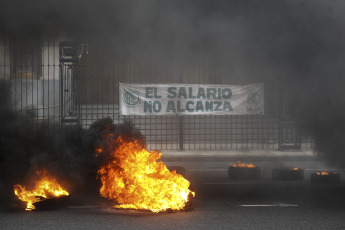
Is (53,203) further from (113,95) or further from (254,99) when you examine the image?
(254,99)

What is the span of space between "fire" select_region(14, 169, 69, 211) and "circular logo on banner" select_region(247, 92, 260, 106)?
785 cm

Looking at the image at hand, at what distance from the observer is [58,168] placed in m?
7.18

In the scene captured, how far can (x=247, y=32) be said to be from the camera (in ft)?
27.4

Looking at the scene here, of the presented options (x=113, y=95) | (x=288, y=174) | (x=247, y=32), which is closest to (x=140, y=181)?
(x=247, y=32)

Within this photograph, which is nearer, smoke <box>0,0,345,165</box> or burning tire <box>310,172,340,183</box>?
smoke <box>0,0,345,165</box>

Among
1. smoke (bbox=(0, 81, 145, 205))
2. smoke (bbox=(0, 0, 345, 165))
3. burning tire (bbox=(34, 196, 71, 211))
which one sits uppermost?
smoke (bbox=(0, 0, 345, 165))

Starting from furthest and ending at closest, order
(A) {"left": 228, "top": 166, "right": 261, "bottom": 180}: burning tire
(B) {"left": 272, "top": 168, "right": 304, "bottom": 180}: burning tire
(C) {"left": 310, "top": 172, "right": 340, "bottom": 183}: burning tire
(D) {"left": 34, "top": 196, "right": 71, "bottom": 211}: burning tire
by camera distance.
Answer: (A) {"left": 228, "top": 166, "right": 261, "bottom": 180}: burning tire → (B) {"left": 272, "top": 168, "right": 304, "bottom": 180}: burning tire → (C) {"left": 310, "top": 172, "right": 340, "bottom": 183}: burning tire → (D) {"left": 34, "top": 196, "right": 71, "bottom": 211}: burning tire

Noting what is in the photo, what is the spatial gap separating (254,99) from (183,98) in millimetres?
1917

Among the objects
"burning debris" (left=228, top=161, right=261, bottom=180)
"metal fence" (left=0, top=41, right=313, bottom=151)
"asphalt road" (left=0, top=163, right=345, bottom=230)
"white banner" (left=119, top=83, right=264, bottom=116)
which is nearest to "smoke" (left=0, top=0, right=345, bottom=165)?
"asphalt road" (left=0, top=163, right=345, bottom=230)

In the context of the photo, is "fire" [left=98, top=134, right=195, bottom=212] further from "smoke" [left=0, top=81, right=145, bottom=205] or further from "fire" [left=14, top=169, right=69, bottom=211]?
"fire" [left=14, top=169, right=69, bottom=211]

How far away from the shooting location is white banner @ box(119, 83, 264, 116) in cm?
1402

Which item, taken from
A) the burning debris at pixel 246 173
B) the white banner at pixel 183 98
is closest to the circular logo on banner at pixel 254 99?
the white banner at pixel 183 98

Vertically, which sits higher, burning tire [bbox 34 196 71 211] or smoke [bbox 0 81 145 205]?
smoke [bbox 0 81 145 205]

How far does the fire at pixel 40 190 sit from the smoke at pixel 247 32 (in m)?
2.35
